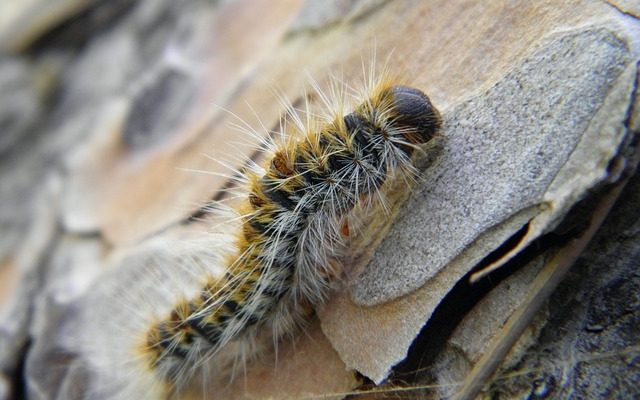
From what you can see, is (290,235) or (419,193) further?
(290,235)

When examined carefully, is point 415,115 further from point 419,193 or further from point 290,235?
point 290,235

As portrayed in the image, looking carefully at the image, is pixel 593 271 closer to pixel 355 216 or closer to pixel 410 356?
pixel 410 356

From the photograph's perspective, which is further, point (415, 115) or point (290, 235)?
point (290, 235)

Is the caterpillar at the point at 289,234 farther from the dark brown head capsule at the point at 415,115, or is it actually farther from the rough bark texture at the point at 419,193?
the rough bark texture at the point at 419,193

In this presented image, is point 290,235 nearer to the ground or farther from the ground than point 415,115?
nearer to the ground

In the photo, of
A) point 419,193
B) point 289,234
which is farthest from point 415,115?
point 289,234

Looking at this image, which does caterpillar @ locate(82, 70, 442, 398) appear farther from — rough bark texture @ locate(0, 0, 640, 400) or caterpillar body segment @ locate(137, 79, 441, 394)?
rough bark texture @ locate(0, 0, 640, 400)

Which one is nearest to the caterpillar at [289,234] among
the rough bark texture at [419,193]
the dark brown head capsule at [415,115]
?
the dark brown head capsule at [415,115]
